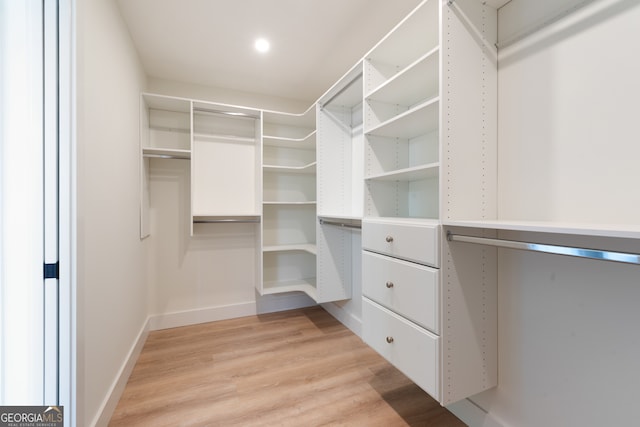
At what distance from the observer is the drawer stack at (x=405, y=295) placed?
1213 millimetres

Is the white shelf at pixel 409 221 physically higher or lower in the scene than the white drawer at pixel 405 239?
higher

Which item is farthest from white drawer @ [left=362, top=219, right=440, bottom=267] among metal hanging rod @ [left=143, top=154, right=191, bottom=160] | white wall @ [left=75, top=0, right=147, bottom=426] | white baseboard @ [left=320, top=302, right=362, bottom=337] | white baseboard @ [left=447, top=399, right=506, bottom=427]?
metal hanging rod @ [left=143, top=154, right=191, bottom=160]

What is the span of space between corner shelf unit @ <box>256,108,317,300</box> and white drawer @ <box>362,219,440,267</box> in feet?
4.62

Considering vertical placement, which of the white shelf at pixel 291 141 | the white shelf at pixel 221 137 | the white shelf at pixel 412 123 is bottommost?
the white shelf at pixel 412 123

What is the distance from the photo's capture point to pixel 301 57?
89.9 inches

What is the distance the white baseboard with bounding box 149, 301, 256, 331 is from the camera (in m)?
2.66

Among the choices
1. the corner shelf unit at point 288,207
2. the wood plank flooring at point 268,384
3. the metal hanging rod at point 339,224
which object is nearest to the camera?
the wood plank flooring at point 268,384

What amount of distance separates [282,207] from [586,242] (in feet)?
8.36

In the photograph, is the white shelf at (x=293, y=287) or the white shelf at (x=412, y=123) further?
the white shelf at (x=293, y=287)

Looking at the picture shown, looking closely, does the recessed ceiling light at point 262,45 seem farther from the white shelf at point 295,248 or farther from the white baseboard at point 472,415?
the white baseboard at point 472,415

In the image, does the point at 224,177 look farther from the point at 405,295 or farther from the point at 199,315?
the point at 405,295

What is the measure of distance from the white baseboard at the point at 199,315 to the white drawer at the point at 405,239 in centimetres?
192

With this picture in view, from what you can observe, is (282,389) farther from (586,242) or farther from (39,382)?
(586,242)

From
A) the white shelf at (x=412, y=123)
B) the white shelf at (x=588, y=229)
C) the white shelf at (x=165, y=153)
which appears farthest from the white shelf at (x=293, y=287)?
the white shelf at (x=588, y=229)
